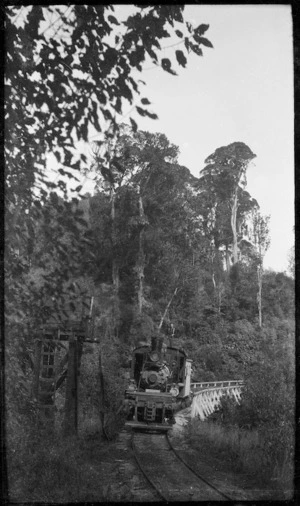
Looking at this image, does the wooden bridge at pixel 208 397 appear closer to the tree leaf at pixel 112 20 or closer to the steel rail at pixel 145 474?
the steel rail at pixel 145 474

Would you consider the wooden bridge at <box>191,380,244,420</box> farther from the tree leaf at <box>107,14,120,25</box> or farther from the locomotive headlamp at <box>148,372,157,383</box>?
the tree leaf at <box>107,14,120,25</box>

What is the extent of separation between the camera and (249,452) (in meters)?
7.33

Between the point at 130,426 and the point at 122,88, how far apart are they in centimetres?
1069

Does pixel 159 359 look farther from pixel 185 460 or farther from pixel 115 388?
pixel 185 460

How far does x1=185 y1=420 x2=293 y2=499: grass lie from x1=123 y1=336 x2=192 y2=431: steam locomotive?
106cm

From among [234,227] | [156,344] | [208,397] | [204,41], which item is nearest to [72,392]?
[156,344]

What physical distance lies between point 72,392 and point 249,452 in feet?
11.7

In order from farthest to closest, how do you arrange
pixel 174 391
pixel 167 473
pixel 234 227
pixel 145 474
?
pixel 234 227, pixel 174 391, pixel 167 473, pixel 145 474

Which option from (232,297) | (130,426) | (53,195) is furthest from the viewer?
(232,297)

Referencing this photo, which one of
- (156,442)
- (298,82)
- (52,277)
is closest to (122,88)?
(298,82)

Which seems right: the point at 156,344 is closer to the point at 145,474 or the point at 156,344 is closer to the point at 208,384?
the point at 145,474

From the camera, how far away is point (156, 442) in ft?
33.3

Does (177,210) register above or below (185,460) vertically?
above

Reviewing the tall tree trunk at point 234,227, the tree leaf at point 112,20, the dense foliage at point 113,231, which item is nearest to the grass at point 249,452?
the dense foliage at point 113,231
